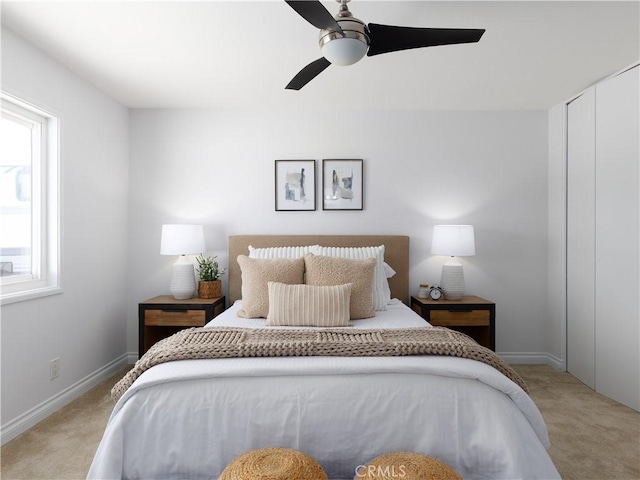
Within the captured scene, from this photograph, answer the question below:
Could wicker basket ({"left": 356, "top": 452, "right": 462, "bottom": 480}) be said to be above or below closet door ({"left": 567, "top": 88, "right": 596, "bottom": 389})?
below

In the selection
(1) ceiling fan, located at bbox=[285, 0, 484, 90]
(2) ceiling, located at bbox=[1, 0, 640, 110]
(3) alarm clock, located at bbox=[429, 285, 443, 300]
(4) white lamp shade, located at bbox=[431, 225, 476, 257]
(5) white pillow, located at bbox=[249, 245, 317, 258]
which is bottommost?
(3) alarm clock, located at bbox=[429, 285, 443, 300]

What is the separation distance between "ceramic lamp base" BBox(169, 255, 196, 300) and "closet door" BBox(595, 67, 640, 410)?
3328 mm

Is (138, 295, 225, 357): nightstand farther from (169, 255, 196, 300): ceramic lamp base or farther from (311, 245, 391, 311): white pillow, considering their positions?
(311, 245, 391, 311): white pillow

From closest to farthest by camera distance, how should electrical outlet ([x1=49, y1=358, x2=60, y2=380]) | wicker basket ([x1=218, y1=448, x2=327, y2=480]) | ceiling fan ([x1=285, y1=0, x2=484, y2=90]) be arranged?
1. wicker basket ([x1=218, y1=448, x2=327, y2=480])
2. ceiling fan ([x1=285, y1=0, x2=484, y2=90])
3. electrical outlet ([x1=49, y1=358, x2=60, y2=380])

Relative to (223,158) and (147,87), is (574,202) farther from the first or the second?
(147,87)

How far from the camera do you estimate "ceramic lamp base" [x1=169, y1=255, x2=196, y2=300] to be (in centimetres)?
354

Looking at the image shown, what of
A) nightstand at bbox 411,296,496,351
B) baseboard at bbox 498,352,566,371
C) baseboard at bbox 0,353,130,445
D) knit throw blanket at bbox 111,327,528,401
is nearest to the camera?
knit throw blanket at bbox 111,327,528,401

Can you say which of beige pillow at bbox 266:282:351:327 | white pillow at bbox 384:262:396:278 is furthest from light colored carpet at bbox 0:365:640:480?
white pillow at bbox 384:262:396:278

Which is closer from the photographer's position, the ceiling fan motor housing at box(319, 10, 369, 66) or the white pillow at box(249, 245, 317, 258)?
the ceiling fan motor housing at box(319, 10, 369, 66)

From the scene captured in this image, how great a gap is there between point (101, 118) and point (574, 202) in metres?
4.07

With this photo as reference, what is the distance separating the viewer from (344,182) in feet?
12.8

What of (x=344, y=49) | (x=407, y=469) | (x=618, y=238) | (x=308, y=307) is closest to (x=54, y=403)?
(x=308, y=307)

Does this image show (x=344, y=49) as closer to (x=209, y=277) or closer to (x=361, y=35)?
(x=361, y=35)

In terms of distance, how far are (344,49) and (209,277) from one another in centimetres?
247
